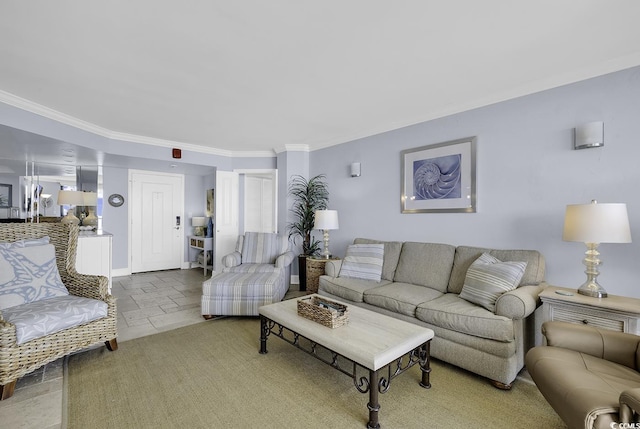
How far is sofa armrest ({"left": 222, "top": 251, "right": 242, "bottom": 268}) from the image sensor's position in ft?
12.8

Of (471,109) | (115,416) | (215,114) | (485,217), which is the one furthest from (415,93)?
(115,416)

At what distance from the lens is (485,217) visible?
2.89m

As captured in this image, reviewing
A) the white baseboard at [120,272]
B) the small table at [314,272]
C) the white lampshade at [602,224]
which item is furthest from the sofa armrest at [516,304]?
the white baseboard at [120,272]

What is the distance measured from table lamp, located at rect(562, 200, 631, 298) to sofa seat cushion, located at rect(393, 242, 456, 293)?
1043 millimetres

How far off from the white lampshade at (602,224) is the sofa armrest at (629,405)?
3.92ft

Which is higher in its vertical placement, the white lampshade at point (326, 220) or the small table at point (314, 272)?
the white lampshade at point (326, 220)

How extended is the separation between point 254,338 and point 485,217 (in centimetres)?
263

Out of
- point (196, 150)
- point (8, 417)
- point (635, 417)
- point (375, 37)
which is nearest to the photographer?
point (635, 417)

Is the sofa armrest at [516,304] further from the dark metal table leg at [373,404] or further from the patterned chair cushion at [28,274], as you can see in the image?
the patterned chair cushion at [28,274]

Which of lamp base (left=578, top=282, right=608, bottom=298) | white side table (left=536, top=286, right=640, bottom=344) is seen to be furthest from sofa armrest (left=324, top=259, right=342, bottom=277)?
lamp base (left=578, top=282, right=608, bottom=298)

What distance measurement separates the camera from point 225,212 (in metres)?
5.36

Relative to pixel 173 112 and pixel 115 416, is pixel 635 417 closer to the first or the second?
pixel 115 416

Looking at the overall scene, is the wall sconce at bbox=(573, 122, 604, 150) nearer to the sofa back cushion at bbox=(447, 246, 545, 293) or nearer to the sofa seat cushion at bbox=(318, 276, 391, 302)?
the sofa back cushion at bbox=(447, 246, 545, 293)

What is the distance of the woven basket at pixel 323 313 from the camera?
6.59ft
